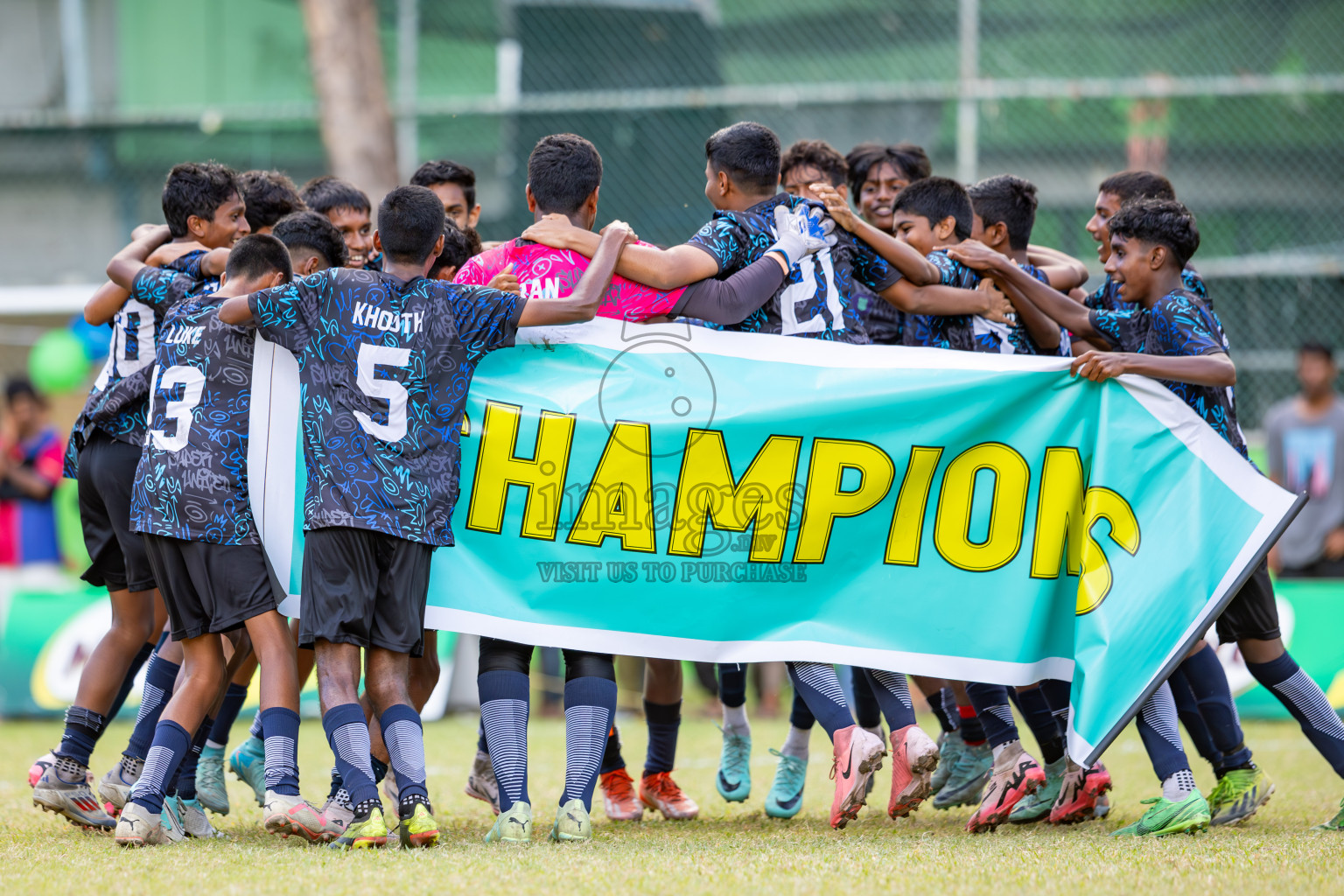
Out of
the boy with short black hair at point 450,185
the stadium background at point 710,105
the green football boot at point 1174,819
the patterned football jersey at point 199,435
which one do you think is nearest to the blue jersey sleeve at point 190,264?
the patterned football jersey at point 199,435

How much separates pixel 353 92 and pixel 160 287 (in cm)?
681

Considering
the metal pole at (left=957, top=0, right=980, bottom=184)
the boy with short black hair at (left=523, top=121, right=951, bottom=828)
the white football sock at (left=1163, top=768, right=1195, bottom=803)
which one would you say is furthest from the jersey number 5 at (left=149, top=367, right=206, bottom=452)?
the metal pole at (left=957, top=0, right=980, bottom=184)

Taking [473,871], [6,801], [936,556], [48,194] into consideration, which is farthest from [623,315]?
[48,194]

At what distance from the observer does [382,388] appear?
14.1 ft

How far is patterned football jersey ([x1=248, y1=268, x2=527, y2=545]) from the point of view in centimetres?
425

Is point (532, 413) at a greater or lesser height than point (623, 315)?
lesser

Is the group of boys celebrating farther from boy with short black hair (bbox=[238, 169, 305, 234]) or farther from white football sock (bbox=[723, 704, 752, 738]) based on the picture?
boy with short black hair (bbox=[238, 169, 305, 234])

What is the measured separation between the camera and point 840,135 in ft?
35.3

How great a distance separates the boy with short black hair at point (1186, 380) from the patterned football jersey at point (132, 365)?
117 inches

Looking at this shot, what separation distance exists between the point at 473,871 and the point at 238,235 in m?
2.80

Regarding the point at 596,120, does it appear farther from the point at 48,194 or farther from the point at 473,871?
the point at 473,871

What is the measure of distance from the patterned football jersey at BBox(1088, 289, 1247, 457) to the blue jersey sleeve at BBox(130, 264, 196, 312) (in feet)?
11.0

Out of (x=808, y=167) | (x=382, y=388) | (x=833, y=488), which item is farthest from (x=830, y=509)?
(x=808, y=167)

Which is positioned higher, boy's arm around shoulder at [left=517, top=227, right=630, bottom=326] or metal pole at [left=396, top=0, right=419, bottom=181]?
metal pole at [left=396, top=0, right=419, bottom=181]
